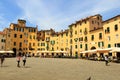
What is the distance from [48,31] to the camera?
96.1 meters

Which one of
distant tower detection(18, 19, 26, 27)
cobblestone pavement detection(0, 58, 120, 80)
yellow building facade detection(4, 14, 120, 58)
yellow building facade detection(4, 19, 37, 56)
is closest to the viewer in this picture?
cobblestone pavement detection(0, 58, 120, 80)

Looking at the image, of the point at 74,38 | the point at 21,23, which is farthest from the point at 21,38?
the point at 74,38

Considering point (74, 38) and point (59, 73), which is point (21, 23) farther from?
point (59, 73)

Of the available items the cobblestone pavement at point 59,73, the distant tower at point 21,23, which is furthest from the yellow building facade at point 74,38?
the cobblestone pavement at point 59,73

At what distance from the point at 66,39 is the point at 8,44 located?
25624 mm

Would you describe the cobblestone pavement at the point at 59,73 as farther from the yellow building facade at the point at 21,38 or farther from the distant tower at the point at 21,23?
the distant tower at the point at 21,23

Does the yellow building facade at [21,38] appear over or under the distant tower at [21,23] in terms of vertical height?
under

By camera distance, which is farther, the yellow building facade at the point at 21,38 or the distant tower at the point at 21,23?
the distant tower at the point at 21,23

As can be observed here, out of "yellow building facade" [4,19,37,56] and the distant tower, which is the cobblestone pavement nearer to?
"yellow building facade" [4,19,37,56]

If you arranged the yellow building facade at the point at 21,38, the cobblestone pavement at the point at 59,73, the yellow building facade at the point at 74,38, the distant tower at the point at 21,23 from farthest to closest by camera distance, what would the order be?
the distant tower at the point at 21,23
the yellow building facade at the point at 21,38
the yellow building facade at the point at 74,38
the cobblestone pavement at the point at 59,73

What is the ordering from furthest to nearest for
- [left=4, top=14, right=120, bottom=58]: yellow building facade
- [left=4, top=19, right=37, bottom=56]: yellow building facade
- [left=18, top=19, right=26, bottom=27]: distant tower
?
[left=18, top=19, right=26, bottom=27]: distant tower → [left=4, top=19, right=37, bottom=56]: yellow building facade → [left=4, top=14, right=120, bottom=58]: yellow building facade

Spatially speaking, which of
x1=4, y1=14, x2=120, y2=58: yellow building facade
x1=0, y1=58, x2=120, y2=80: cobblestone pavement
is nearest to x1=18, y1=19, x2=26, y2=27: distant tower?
x1=4, y1=14, x2=120, y2=58: yellow building facade

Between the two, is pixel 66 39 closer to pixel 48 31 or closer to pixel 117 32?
pixel 48 31

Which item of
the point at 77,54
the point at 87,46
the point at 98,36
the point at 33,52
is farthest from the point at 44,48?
the point at 98,36
